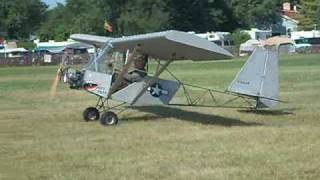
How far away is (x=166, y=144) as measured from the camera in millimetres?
11305

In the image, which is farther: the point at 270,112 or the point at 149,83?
the point at 270,112

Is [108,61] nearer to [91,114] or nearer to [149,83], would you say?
[149,83]

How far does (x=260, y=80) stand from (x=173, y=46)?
3.07m

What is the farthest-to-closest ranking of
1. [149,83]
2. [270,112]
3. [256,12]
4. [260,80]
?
[256,12], [270,112], [260,80], [149,83]

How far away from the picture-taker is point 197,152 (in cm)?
1033

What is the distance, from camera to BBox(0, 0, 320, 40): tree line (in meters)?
103

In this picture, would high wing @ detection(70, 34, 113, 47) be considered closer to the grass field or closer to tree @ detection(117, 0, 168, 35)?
the grass field

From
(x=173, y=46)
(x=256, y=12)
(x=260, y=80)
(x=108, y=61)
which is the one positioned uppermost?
(x=256, y=12)

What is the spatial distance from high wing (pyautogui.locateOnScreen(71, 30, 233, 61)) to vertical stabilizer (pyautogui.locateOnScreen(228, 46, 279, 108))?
1.96 m

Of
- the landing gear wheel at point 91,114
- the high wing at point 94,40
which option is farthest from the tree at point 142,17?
the landing gear wheel at point 91,114

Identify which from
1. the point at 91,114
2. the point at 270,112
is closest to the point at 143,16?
the point at 270,112

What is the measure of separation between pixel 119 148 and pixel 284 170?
334 centimetres

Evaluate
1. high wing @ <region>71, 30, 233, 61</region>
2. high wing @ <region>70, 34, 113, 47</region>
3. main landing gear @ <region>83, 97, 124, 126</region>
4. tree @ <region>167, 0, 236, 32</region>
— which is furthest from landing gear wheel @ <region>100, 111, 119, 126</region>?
tree @ <region>167, 0, 236, 32</region>

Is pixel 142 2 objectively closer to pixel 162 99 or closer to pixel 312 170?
pixel 162 99
